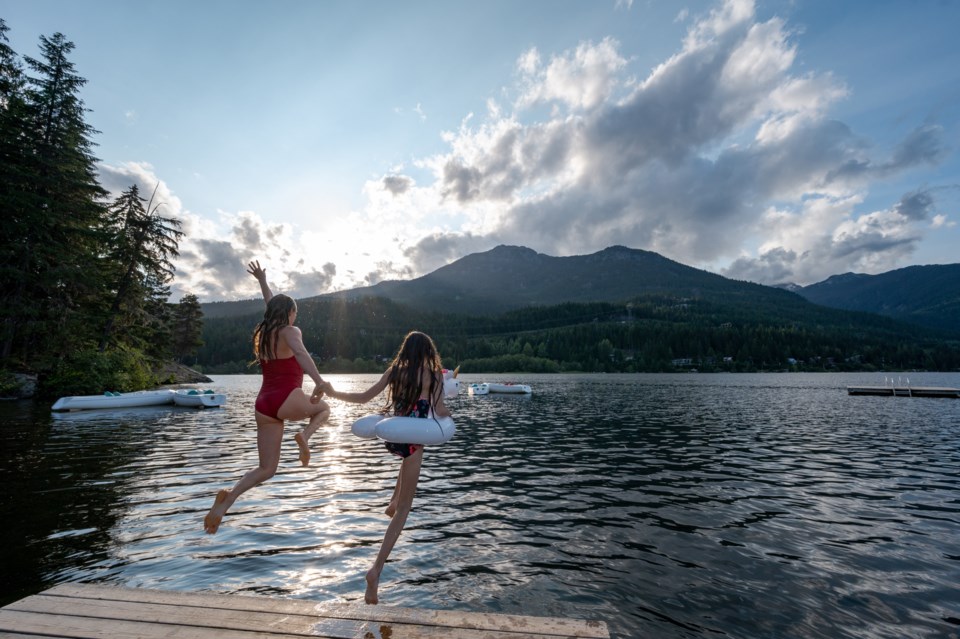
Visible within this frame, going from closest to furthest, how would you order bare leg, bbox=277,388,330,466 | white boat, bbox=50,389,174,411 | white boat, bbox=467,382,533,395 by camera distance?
bare leg, bbox=277,388,330,466, white boat, bbox=50,389,174,411, white boat, bbox=467,382,533,395

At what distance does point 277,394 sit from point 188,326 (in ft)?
391

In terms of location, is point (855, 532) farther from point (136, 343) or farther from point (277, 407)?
point (136, 343)

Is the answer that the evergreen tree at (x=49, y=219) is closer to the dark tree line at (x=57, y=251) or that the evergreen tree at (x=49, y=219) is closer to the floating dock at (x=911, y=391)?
the dark tree line at (x=57, y=251)

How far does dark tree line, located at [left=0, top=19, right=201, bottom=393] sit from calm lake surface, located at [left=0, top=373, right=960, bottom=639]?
24600mm

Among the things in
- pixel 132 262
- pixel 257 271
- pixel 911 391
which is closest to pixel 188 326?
pixel 132 262

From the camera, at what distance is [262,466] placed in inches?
263

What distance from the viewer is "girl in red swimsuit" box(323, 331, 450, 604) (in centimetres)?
625

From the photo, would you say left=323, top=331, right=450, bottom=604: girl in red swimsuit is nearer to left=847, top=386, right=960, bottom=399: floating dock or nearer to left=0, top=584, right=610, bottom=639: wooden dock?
left=0, top=584, right=610, bottom=639: wooden dock

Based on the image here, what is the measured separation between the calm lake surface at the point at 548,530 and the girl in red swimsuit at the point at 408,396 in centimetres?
205

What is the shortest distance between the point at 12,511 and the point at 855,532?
20019 millimetres

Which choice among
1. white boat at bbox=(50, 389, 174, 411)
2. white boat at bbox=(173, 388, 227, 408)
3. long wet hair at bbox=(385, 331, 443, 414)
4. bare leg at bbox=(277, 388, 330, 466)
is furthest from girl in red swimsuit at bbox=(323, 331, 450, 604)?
white boat at bbox=(173, 388, 227, 408)

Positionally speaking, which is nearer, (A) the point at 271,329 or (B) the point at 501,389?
(A) the point at 271,329

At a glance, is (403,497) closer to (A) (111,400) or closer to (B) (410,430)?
(B) (410,430)

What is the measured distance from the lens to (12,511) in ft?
37.6
